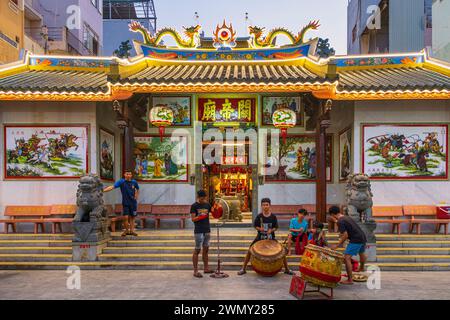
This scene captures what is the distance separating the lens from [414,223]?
11594 mm

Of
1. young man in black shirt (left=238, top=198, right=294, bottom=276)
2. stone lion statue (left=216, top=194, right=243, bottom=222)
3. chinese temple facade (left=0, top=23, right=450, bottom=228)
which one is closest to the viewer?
young man in black shirt (left=238, top=198, right=294, bottom=276)

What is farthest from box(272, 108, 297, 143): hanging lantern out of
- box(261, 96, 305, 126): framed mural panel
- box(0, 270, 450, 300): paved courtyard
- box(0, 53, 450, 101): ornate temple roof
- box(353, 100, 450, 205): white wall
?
box(0, 270, 450, 300): paved courtyard

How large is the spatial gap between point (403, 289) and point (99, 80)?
353 inches

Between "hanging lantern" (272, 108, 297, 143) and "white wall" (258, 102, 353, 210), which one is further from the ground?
"hanging lantern" (272, 108, 297, 143)

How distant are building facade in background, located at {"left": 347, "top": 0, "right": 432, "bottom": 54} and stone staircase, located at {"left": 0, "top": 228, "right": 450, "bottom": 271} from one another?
42.5 ft

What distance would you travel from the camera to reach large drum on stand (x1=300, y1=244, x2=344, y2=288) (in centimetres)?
703

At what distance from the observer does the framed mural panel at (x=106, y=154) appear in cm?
1249

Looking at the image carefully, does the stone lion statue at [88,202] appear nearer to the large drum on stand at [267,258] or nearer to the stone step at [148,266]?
the stone step at [148,266]

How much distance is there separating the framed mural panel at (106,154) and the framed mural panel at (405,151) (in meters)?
6.74

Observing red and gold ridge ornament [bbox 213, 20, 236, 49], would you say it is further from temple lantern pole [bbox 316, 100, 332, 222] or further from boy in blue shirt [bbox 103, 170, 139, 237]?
boy in blue shirt [bbox 103, 170, 139, 237]

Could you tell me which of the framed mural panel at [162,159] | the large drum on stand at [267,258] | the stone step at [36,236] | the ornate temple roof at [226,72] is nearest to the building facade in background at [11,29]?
the ornate temple roof at [226,72]

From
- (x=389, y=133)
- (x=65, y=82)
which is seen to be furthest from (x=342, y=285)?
(x=65, y=82)

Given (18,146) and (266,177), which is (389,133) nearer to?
(266,177)

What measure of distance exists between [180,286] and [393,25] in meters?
18.5
